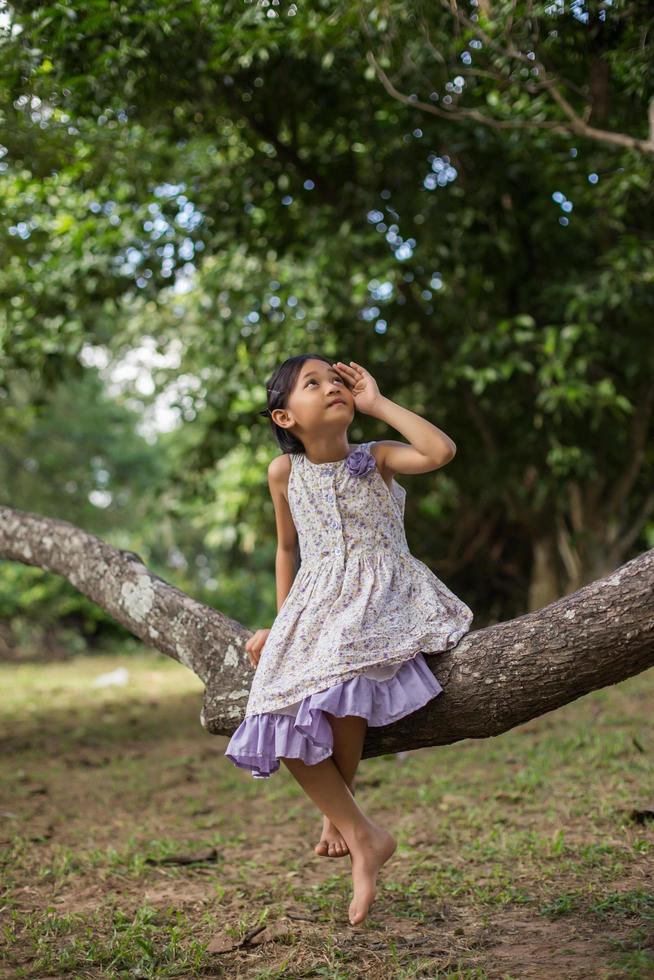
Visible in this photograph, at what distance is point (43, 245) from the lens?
7.75 m

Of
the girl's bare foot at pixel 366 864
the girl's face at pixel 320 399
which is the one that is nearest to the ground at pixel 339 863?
the girl's bare foot at pixel 366 864

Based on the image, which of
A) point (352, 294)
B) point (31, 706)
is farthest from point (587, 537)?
point (31, 706)

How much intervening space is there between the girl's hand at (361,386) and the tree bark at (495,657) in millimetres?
759

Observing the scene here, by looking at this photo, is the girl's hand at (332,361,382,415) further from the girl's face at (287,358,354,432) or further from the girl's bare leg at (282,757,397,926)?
the girl's bare leg at (282,757,397,926)

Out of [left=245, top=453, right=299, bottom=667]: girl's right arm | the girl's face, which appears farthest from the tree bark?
the girl's face

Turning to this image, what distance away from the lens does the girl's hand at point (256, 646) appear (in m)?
3.04

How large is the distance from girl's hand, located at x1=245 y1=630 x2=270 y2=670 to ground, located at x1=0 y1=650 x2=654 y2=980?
0.89 metres

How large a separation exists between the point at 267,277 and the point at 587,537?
3.97 m

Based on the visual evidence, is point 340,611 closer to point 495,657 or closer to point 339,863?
point 495,657

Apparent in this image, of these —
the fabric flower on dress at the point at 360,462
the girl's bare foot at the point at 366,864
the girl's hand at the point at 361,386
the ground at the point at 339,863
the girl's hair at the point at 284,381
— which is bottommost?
the ground at the point at 339,863

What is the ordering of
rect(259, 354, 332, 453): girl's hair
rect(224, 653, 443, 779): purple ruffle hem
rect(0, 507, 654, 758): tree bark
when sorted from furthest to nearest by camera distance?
rect(259, 354, 332, 453): girl's hair, rect(224, 653, 443, 779): purple ruffle hem, rect(0, 507, 654, 758): tree bark

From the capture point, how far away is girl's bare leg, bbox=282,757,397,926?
2836 mm

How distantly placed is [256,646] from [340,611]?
332mm

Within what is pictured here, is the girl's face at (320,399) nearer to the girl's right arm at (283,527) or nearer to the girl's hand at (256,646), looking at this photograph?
the girl's right arm at (283,527)
